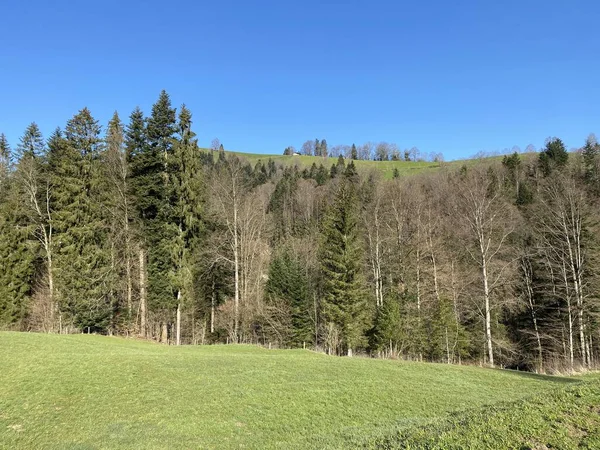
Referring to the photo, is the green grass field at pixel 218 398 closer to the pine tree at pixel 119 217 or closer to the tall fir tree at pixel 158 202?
the tall fir tree at pixel 158 202

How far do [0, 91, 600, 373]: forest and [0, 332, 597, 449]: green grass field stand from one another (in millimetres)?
13324

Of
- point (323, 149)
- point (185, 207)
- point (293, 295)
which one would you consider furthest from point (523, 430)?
point (323, 149)

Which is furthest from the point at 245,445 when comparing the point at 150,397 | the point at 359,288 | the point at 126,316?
the point at 126,316

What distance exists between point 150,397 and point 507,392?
38.9 ft

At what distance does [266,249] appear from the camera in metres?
45.2

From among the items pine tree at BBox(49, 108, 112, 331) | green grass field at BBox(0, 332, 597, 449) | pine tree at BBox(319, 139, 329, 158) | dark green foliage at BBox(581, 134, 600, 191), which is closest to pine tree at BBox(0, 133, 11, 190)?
pine tree at BBox(49, 108, 112, 331)

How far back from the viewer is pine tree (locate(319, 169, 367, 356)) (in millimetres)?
29547

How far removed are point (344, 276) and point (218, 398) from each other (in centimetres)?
2038

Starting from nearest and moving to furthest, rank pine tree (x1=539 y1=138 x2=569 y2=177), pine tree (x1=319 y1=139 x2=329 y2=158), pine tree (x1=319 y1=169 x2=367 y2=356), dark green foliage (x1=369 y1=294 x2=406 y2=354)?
pine tree (x1=319 y1=169 x2=367 y2=356), dark green foliage (x1=369 y1=294 x2=406 y2=354), pine tree (x1=539 y1=138 x2=569 y2=177), pine tree (x1=319 y1=139 x2=329 y2=158)

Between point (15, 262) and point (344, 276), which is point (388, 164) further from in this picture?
point (15, 262)

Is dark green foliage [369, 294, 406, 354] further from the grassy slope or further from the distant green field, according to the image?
the distant green field

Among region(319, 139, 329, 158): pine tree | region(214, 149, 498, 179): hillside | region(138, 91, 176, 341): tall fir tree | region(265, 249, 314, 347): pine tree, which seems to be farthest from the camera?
region(319, 139, 329, 158): pine tree

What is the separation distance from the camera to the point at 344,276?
99.5ft

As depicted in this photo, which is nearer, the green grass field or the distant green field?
the green grass field
